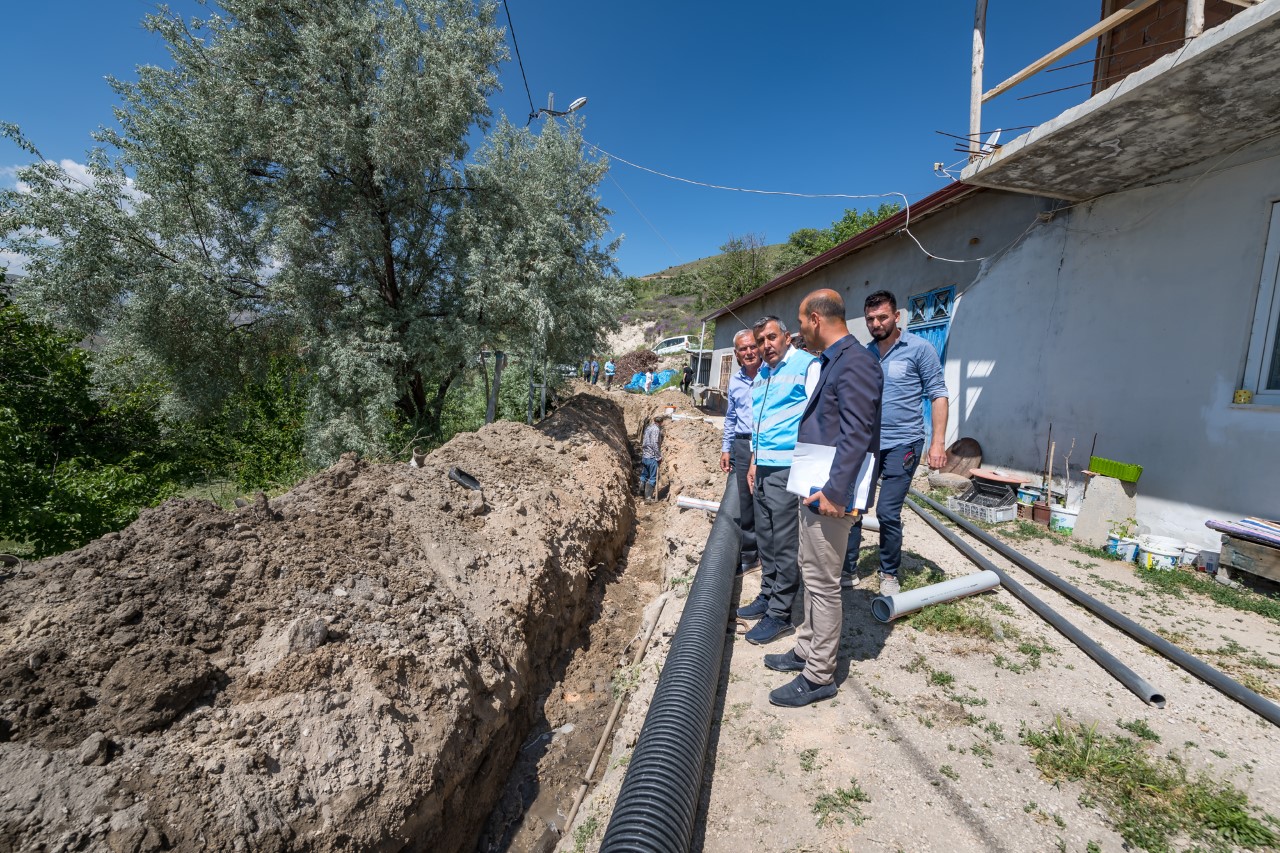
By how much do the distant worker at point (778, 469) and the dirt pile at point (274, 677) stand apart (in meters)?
1.71

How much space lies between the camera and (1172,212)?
4.98 m

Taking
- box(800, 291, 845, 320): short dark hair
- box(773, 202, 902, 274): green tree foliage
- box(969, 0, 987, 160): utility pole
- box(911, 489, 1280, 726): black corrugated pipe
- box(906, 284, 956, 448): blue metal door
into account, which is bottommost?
box(911, 489, 1280, 726): black corrugated pipe

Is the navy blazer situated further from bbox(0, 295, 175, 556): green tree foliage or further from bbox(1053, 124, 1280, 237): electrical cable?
bbox(0, 295, 175, 556): green tree foliage

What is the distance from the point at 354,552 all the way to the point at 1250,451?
283 inches

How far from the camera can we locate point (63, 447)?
18.8ft

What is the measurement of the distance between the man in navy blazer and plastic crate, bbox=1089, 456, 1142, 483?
14.0 ft

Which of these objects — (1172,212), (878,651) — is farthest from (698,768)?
(1172,212)

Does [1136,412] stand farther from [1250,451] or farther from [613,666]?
[613,666]

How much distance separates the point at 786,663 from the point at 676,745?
42.2 inches

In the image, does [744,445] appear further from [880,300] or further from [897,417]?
[880,300]

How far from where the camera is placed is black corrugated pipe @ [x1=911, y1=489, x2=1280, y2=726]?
2.47 metres

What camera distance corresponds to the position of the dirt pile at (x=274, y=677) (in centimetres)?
177

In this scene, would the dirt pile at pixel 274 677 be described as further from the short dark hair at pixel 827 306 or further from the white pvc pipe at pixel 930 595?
the short dark hair at pixel 827 306

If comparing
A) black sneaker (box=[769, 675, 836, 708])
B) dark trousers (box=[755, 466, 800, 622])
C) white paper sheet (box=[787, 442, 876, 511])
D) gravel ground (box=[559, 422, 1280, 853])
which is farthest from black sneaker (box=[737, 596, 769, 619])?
white paper sheet (box=[787, 442, 876, 511])
